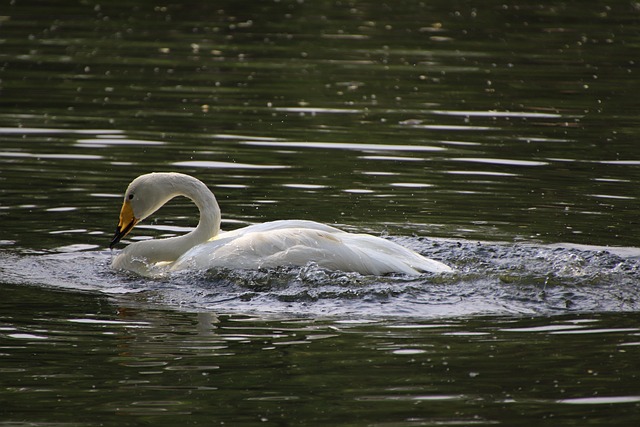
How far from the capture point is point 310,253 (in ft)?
31.9

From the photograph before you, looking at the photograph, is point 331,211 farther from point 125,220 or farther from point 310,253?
point 310,253

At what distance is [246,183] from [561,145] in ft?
14.1

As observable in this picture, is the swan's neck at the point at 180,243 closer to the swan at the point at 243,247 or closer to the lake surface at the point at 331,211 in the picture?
the swan at the point at 243,247

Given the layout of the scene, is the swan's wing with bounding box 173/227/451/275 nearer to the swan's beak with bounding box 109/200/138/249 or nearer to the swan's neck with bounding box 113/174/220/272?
the swan's neck with bounding box 113/174/220/272

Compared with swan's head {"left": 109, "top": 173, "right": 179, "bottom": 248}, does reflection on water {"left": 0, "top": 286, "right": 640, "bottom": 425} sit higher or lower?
lower

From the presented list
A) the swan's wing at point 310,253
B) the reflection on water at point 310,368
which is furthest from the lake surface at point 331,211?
the swan's wing at point 310,253

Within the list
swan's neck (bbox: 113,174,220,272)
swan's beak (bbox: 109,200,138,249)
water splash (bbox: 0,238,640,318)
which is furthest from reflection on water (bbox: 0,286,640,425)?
swan's beak (bbox: 109,200,138,249)

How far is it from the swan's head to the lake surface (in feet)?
1.26

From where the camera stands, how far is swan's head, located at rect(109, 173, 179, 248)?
10.6 m

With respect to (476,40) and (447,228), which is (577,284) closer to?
(447,228)

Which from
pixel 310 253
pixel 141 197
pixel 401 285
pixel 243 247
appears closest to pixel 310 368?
pixel 401 285

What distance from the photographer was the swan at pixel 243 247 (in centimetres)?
969

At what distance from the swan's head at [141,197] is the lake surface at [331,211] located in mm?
383

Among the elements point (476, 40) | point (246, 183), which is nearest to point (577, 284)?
point (246, 183)
